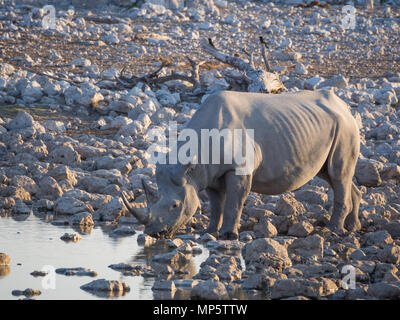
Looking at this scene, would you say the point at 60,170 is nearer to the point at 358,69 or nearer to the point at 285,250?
the point at 285,250

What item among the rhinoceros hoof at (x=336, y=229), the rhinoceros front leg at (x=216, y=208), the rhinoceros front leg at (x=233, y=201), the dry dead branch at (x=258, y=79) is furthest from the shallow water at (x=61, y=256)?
the dry dead branch at (x=258, y=79)

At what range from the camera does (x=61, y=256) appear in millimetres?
7590

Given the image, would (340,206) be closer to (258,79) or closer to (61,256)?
(61,256)

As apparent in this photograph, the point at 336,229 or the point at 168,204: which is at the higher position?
the point at 168,204

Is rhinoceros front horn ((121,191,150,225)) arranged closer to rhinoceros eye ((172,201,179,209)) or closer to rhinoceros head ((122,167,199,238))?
rhinoceros head ((122,167,199,238))

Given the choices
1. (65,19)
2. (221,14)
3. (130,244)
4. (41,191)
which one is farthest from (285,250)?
(221,14)

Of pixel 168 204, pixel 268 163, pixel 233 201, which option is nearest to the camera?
pixel 168 204

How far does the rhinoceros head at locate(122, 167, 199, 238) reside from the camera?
303 inches

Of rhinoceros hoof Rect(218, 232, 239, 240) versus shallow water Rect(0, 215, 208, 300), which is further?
rhinoceros hoof Rect(218, 232, 239, 240)

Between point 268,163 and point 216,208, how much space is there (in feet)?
2.10

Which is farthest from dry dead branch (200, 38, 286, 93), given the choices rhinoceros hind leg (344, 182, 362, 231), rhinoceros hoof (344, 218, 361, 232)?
rhinoceros hoof (344, 218, 361, 232)

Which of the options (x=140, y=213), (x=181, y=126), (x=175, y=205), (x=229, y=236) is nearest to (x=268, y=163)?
(x=229, y=236)

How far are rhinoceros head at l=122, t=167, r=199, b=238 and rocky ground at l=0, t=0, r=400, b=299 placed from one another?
0.23 meters

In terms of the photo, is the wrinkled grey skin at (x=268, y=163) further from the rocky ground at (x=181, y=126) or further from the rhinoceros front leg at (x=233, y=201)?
the rocky ground at (x=181, y=126)
